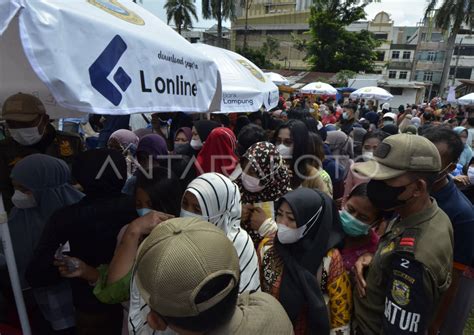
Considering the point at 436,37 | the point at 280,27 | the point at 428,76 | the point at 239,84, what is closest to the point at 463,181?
the point at 239,84

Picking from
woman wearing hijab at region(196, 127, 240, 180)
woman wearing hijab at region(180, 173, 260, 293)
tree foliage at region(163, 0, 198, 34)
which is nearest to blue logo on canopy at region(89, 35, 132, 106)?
woman wearing hijab at region(180, 173, 260, 293)

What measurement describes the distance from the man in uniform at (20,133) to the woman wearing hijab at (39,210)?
2.49 feet

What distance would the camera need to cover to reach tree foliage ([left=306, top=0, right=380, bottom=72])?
34.4m

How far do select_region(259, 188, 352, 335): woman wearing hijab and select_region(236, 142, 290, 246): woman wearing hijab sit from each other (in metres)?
0.60

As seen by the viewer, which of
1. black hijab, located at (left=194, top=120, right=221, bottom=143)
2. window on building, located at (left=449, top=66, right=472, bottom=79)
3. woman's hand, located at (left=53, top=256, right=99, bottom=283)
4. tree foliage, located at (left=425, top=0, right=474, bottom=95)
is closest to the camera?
Answer: woman's hand, located at (left=53, top=256, right=99, bottom=283)

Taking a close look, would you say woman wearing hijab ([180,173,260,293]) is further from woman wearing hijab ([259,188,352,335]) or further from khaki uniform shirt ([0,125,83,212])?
khaki uniform shirt ([0,125,83,212])

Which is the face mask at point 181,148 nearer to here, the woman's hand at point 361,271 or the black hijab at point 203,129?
the black hijab at point 203,129

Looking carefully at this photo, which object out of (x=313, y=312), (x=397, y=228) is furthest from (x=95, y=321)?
(x=397, y=228)

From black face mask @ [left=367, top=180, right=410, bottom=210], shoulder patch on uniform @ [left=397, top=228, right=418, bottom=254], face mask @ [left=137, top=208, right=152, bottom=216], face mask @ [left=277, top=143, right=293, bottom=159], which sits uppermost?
black face mask @ [left=367, top=180, right=410, bottom=210]

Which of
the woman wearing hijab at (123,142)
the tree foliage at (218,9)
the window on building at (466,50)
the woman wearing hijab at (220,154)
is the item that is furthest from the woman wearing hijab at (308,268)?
the window on building at (466,50)

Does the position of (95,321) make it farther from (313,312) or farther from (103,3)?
(103,3)

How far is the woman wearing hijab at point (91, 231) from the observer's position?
1759mm

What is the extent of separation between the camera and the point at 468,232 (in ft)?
6.90

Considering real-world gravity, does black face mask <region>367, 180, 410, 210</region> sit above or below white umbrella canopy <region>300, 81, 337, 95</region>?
above
